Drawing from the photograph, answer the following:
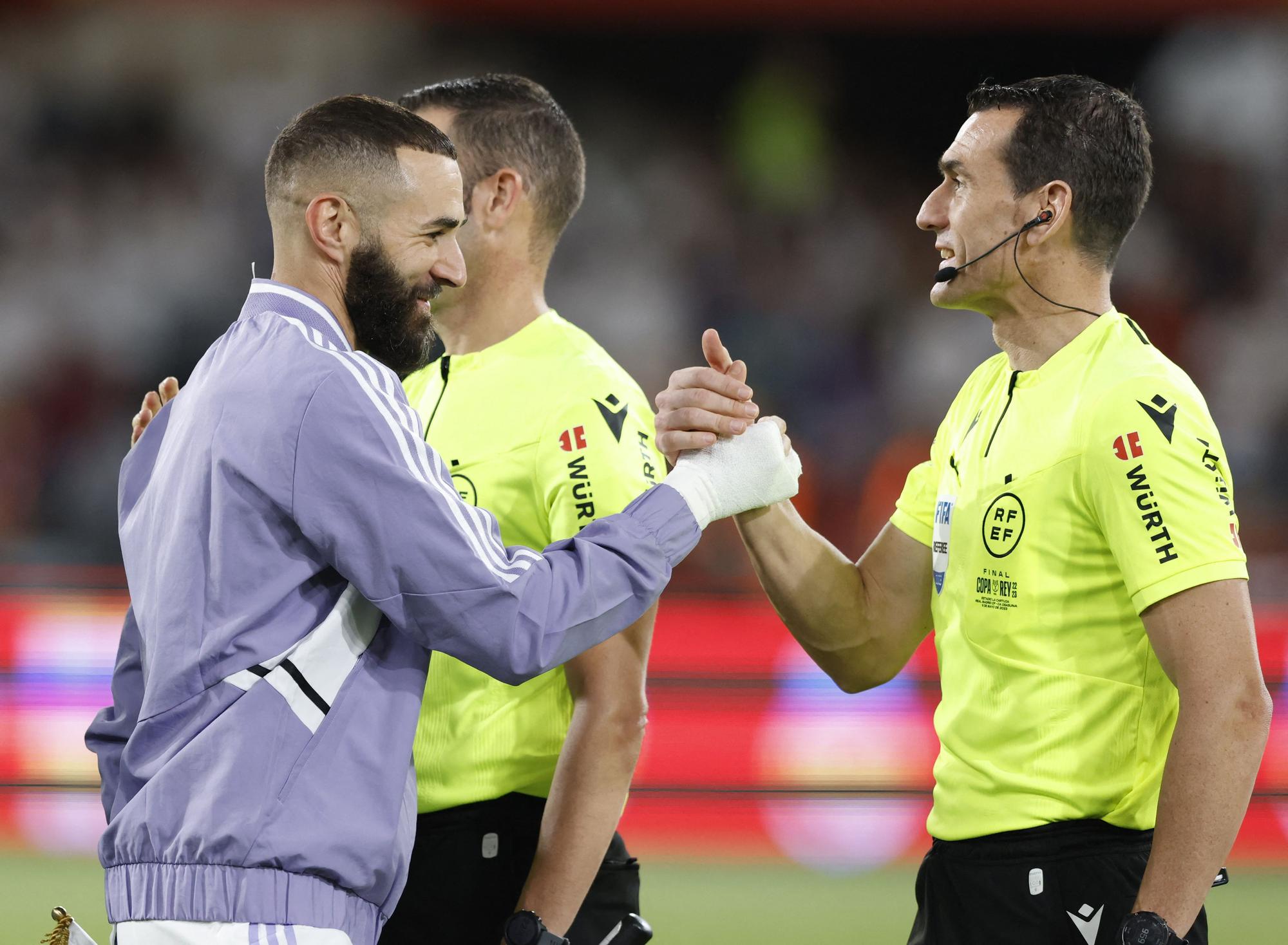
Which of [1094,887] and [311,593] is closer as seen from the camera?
[311,593]

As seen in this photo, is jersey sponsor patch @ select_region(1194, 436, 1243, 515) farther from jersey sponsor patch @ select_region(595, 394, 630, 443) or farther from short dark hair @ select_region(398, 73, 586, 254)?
short dark hair @ select_region(398, 73, 586, 254)

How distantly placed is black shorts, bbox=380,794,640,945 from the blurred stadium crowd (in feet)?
19.4

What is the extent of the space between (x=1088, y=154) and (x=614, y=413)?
1.01 meters

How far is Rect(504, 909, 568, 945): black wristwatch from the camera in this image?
240 centimetres

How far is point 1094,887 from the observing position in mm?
2254

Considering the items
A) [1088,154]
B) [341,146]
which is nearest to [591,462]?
[341,146]

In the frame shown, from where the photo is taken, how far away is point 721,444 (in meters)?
2.42

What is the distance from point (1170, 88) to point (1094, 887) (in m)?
9.07

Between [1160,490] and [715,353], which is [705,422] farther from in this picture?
[1160,490]

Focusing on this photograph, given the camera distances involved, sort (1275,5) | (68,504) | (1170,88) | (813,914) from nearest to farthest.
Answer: (813,914) < (68,504) < (1275,5) < (1170,88)

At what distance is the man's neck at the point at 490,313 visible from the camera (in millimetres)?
2994

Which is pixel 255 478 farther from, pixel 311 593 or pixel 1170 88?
pixel 1170 88

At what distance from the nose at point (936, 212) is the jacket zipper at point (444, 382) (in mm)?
1021

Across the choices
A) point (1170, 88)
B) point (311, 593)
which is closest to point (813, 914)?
point (311, 593)
